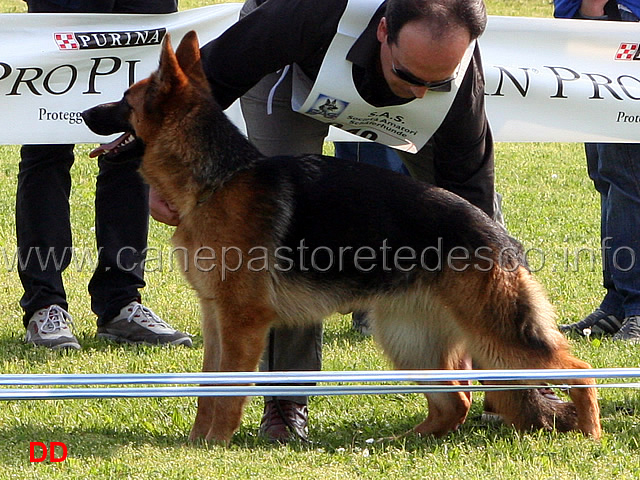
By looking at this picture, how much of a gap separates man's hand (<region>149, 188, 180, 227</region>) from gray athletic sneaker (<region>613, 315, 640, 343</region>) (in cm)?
264

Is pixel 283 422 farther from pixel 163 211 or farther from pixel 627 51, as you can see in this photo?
pixel 627 51

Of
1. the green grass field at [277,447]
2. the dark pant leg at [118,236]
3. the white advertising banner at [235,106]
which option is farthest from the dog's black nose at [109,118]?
the white advertising banner at [235,106]

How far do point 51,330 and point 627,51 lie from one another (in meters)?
→ 3.90

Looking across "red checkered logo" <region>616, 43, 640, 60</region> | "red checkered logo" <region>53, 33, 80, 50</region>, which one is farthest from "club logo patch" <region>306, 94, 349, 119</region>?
"red checkered logo" <region>616, 43, 640, 60</region>

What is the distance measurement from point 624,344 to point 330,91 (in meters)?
2.35

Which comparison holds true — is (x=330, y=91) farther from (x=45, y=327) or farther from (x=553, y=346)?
(x=45, y=327)

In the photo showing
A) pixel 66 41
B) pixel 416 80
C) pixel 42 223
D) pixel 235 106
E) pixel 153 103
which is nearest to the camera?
pixel 416 80

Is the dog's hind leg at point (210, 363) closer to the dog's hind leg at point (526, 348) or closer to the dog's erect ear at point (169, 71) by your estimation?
the dog's erect ear at point (169, 71)

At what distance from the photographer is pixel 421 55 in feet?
10.5

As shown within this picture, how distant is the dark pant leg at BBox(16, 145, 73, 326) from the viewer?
4.90m

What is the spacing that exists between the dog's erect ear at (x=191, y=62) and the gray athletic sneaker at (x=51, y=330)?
1.86 metres

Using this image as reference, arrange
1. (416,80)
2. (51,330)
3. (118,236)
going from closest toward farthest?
(416,80) < (51,330) < (118,236)

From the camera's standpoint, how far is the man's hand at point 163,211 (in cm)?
366

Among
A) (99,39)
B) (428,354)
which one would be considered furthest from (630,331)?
(99,39)
